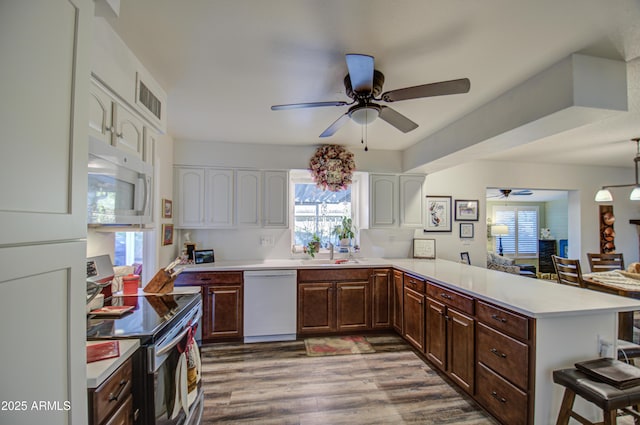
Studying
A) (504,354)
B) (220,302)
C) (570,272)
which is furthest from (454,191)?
(220,302)

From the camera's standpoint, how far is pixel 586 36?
1593 mm

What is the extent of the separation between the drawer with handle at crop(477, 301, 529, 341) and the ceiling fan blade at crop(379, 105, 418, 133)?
1.47 meters

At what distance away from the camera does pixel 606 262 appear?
13.6ft

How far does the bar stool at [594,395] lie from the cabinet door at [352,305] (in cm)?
213

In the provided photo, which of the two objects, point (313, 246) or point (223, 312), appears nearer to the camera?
point (223, 312)

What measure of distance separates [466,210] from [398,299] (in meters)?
1.88

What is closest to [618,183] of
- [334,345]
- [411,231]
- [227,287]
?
[411,231]

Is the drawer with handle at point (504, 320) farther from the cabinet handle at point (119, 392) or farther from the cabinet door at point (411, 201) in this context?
the cabinet handle at point (119, 392)

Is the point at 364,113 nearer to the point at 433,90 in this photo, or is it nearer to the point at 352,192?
the point at 433,90

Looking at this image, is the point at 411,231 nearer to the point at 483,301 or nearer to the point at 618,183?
the point at 483,301

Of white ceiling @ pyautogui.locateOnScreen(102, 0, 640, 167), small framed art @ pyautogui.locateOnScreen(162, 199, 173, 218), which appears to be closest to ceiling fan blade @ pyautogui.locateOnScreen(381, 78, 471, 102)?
white ceiling @ pyautogui.locateOnScreen(102, 0, 640, 167)

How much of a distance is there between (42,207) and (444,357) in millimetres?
2994

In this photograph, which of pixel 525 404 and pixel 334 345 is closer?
pixel 525 404

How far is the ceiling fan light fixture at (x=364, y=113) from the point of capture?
195 cm
